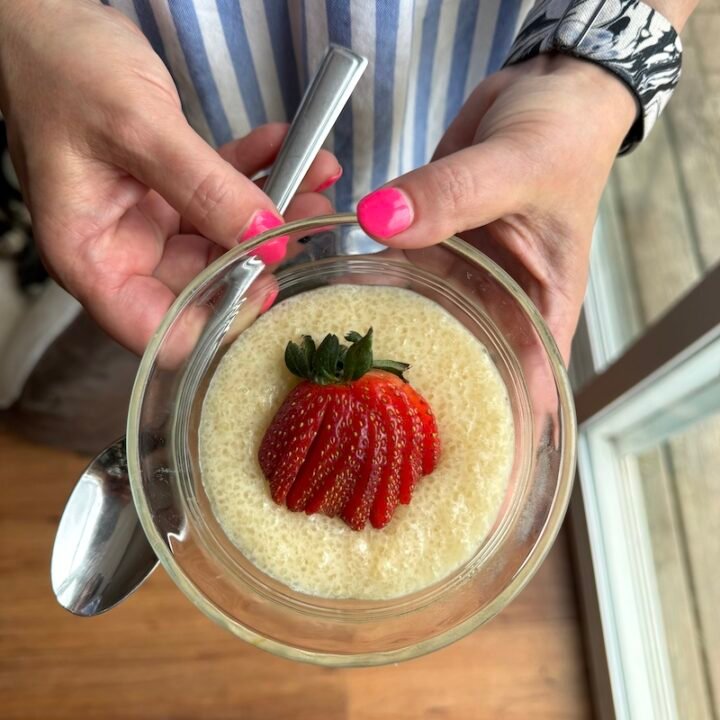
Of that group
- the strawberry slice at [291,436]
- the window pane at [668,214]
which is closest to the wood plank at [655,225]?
the window pane at [668,214]

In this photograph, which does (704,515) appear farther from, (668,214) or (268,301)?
(268,301)

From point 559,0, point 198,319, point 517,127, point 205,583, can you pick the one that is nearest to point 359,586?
point 205,583

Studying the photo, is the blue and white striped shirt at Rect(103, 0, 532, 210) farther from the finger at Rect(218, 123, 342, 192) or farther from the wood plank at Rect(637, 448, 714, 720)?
the wood plank at Rect(637, 448, 714, 720)

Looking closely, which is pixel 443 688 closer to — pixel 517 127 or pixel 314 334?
pixel 314 334

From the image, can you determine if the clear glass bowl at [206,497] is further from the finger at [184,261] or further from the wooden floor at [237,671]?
the wooden floor at [237,671]

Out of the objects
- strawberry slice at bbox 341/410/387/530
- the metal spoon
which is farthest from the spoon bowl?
strawberry slice at bbox 341/410/387/530

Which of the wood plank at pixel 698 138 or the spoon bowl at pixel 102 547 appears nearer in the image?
the spoon bowl at pixel 102 547

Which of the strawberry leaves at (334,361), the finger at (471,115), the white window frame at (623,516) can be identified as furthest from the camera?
the white window frame at (623,516)
